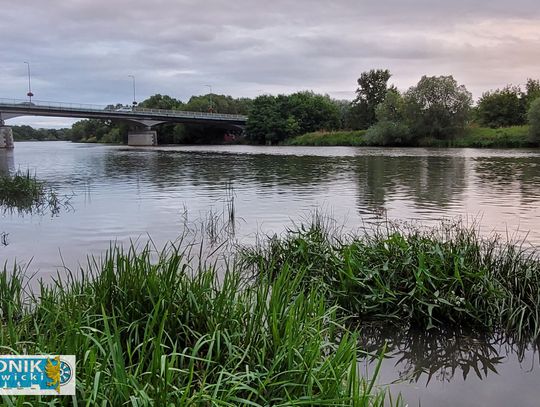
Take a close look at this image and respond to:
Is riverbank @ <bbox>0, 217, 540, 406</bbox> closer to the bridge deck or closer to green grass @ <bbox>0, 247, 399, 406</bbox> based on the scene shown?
green grass @ <bbox>0, 247, 399, 406</bbox>

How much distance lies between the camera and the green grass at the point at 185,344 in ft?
11.3

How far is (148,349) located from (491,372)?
3910 mm

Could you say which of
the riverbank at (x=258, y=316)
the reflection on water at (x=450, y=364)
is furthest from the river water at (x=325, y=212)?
the riverbank at (x=258, y=316)

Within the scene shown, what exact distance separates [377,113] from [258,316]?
3492 inches

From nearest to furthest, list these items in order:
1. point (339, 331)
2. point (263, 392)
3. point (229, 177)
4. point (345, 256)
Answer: point (263, 392) < point (339, 331) < point (345, 256) < point (229, 177)

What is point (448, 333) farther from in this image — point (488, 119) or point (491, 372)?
point (488, 119)

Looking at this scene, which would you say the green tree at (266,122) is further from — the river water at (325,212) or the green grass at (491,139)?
the river water at (325,212)

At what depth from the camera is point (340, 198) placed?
20250 mm

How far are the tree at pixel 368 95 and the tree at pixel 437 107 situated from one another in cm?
3368

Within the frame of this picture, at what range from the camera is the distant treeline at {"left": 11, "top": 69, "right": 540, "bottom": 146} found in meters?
74.8

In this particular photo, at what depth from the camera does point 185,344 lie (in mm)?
4812

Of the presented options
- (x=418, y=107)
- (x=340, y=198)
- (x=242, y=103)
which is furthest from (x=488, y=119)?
(x=242, y=103)

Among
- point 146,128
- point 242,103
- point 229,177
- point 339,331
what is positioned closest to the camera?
Result: point 339,331

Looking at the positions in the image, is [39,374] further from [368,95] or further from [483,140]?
[368,95]
